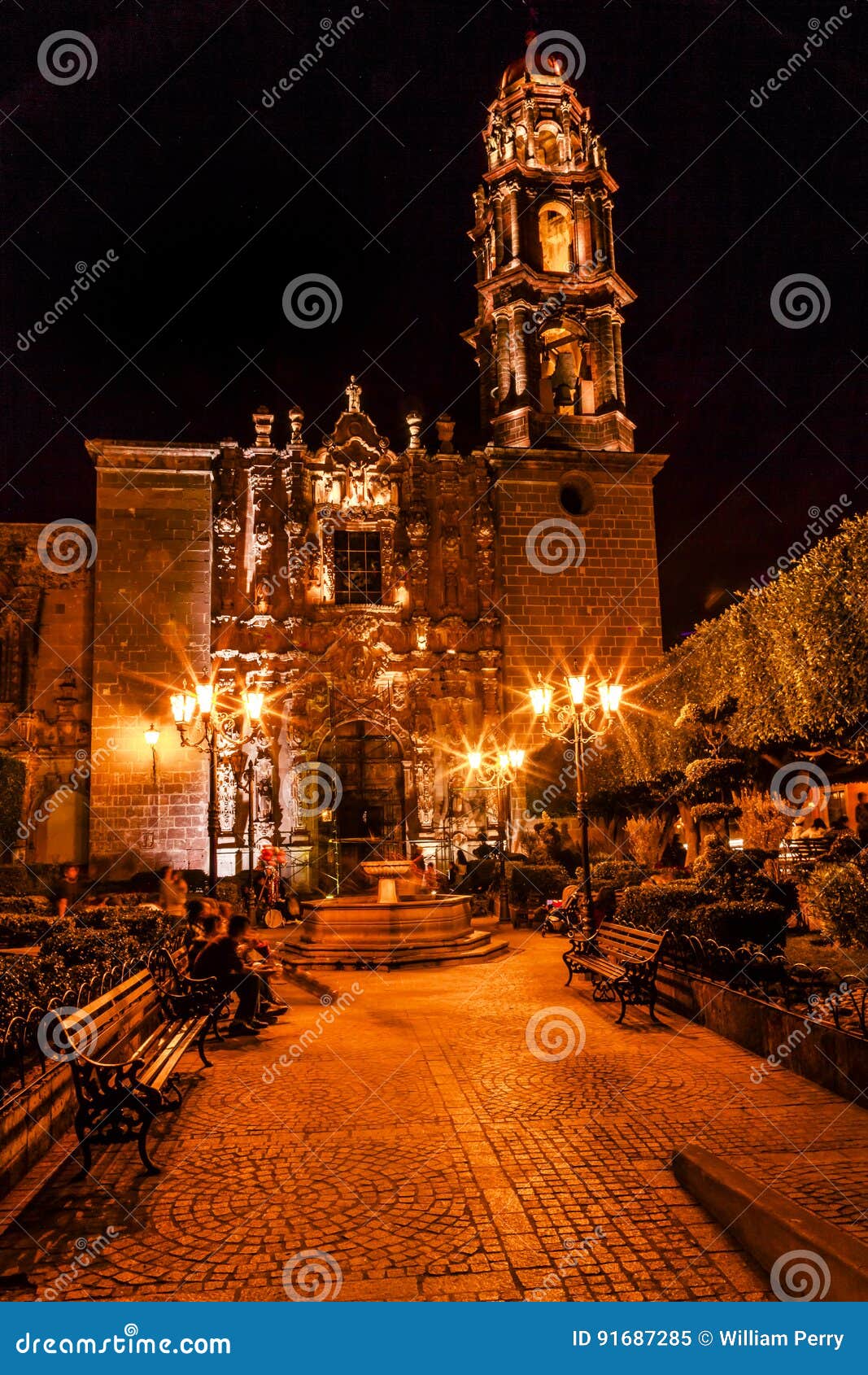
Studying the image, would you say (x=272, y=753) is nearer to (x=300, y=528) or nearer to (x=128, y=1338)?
(x=300, y=528)

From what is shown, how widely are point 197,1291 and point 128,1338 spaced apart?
1.33 feet

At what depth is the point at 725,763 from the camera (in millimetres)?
14352

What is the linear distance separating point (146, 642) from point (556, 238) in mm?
17276

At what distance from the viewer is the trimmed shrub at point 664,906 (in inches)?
390

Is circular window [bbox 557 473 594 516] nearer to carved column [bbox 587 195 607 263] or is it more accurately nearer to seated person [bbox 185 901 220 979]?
carved column [bbox 587 195 607 263]

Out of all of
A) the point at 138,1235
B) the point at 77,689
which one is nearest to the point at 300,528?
the point at 77,689

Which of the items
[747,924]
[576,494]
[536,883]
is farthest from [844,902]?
[576,494]

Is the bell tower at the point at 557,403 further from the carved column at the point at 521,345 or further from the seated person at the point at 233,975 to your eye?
the seated person at the point at 233,975

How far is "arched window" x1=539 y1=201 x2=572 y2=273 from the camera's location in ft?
87.2

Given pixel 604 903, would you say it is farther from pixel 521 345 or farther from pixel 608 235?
pixel 608 235

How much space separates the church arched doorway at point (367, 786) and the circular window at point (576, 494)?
27.3ft

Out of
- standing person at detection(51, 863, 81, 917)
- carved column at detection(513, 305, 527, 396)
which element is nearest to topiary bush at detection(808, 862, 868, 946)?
standing person at detection(51, 863, 81, 917)

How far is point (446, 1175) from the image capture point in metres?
5.10

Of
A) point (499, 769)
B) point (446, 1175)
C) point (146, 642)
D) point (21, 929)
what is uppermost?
point (146, 642)
